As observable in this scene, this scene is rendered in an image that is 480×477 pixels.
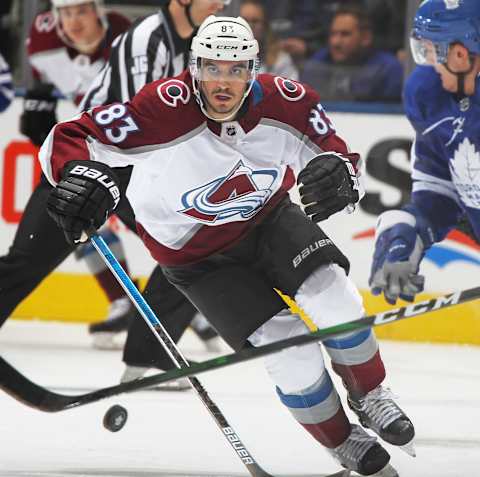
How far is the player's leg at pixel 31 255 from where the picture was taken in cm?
402

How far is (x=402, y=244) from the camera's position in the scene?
12.8 ft

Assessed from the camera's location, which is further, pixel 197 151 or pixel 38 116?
pixel 38 116

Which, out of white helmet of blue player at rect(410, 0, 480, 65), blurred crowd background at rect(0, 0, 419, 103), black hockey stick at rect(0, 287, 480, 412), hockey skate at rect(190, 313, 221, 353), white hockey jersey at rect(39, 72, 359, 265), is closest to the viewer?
black hockey stick at rect(0, 287, 480, 412)

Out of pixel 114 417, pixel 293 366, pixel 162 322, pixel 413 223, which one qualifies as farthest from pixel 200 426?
pixel 293 366

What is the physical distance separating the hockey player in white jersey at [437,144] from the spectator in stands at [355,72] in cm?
181

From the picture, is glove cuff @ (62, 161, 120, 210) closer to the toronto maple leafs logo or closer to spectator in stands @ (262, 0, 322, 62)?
the toronto maple leafs logo

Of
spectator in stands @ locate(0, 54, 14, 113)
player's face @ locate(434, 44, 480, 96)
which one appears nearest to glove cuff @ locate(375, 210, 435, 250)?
player's face @ locate(434, 44, 480, 96)

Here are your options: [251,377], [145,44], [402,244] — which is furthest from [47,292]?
[402,244]

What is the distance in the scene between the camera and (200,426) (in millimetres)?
3896

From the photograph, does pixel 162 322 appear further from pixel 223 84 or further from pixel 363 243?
pixel 363 243

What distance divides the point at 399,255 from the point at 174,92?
1026mm

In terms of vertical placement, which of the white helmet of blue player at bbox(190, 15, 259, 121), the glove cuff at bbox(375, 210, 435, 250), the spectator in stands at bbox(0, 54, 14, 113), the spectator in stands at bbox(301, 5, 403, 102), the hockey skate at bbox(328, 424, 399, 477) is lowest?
the spectator in stands at bbox(301, 5, 403, 102)

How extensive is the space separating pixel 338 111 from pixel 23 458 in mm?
2704

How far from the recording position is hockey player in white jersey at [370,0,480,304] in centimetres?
→ 380
